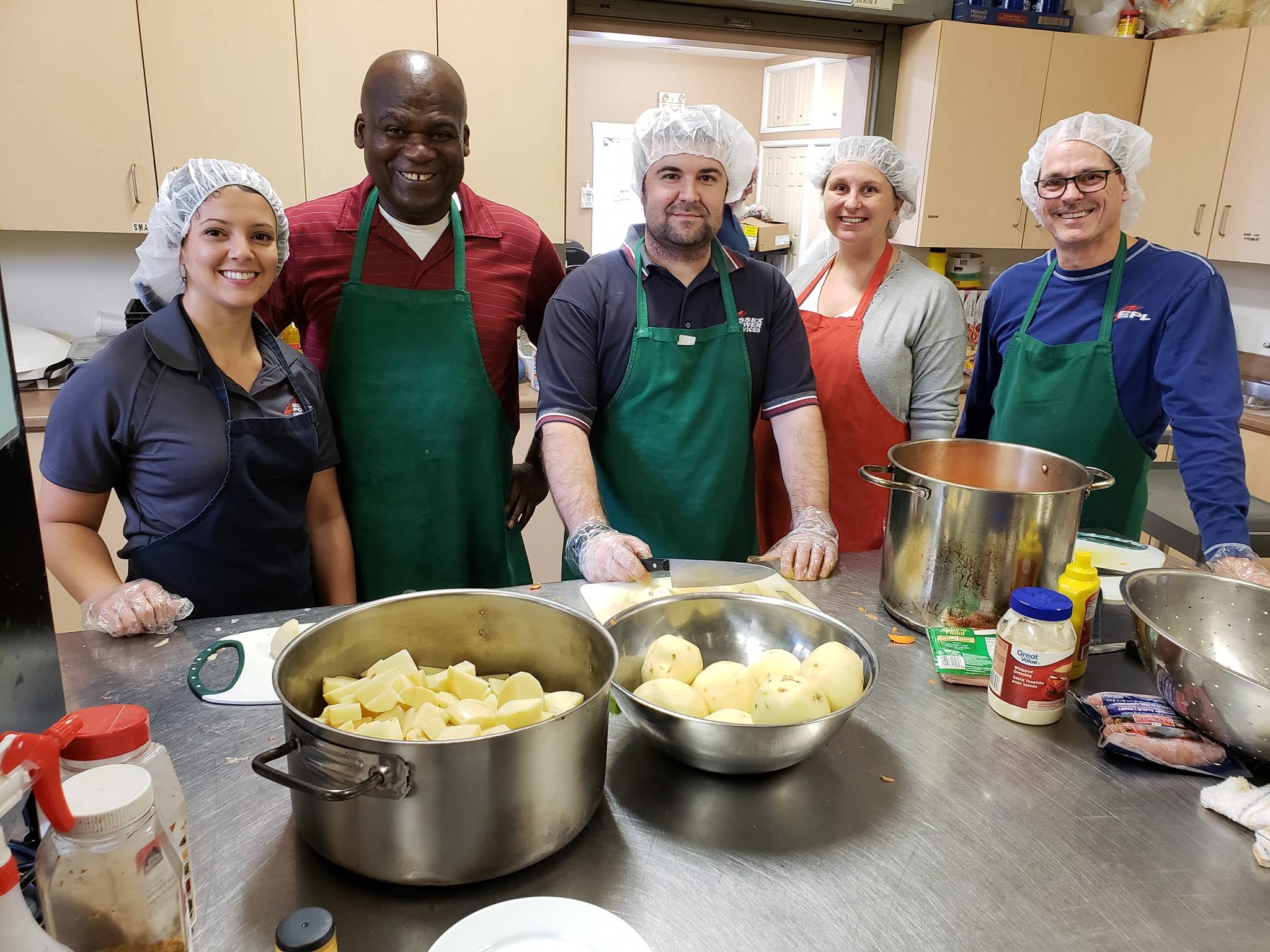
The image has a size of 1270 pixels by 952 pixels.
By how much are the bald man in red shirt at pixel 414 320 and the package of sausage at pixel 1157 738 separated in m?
1.26

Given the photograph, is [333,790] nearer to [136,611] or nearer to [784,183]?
[136,611]

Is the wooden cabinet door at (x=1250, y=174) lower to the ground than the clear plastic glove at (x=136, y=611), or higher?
higher

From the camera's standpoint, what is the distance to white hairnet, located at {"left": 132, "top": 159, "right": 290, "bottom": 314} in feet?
4.66

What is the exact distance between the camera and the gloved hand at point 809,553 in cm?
146

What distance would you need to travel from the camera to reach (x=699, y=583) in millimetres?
1312

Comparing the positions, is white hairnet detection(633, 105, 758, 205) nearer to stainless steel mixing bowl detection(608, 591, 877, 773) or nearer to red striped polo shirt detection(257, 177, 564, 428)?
red striped polo shirt detection(257, 177, 564, 428)

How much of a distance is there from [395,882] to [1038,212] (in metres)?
1.85

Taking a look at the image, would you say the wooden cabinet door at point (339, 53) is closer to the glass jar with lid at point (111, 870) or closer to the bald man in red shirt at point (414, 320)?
the bald man in red shirt at point (414, 320)

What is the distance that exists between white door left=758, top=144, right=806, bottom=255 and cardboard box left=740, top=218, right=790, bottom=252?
28cm

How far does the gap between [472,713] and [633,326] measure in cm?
107

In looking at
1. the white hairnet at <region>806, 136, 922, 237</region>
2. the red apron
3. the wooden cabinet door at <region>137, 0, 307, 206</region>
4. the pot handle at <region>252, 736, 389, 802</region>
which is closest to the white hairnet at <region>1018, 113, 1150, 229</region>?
the white hairnet at <region>806, 136, 922, 237</region>

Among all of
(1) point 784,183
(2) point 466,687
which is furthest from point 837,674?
(1) point 784,183

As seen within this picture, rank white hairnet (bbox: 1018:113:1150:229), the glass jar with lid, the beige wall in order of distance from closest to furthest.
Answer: the glass jar with lid, white hairnet (bbox: 1018:113:1150:229), the beige wall

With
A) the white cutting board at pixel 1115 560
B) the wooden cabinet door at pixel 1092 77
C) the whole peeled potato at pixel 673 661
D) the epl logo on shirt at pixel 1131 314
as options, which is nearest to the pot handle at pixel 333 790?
the whole peeled potato at pixel 673 661
